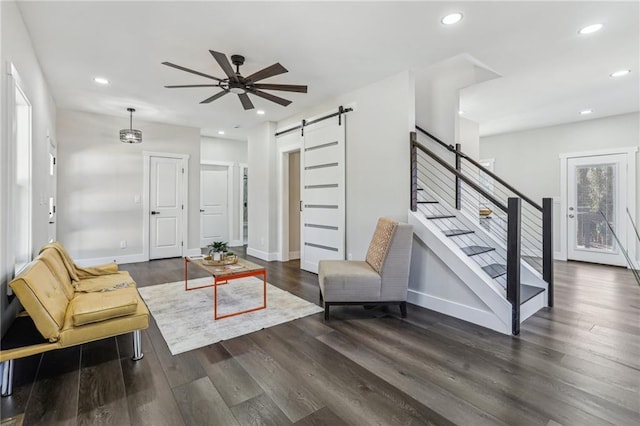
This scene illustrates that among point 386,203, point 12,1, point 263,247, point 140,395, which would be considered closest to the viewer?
point 140,395

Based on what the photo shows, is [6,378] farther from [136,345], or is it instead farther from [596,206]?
[596,206]

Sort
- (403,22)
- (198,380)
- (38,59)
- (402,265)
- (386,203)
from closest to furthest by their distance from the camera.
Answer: (198,380), (403,22), (402,265), (38,59), (386,203)

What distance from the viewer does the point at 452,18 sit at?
2682 millimetres

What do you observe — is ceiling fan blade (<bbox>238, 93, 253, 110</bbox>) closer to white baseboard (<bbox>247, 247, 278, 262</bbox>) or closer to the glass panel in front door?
white baseboard (<bbox>247, 247, 278, 262</bbox>)

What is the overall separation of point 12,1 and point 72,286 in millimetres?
2296

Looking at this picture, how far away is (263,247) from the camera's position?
6.20 metres

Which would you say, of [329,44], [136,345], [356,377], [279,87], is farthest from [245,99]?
[356,377]

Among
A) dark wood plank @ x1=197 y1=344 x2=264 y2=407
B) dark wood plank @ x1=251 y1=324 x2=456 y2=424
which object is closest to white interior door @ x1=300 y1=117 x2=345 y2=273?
dark wood plank @ x1=251 y1=324 x2=456 y2=424

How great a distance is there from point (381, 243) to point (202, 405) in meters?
2.12

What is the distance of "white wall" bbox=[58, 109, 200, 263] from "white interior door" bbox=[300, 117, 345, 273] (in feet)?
9.78

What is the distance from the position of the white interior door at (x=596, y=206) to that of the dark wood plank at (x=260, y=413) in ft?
21.1

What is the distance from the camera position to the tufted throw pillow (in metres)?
3.18

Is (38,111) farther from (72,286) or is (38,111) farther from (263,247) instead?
(263,247)

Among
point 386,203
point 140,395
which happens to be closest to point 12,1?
point 140,395
